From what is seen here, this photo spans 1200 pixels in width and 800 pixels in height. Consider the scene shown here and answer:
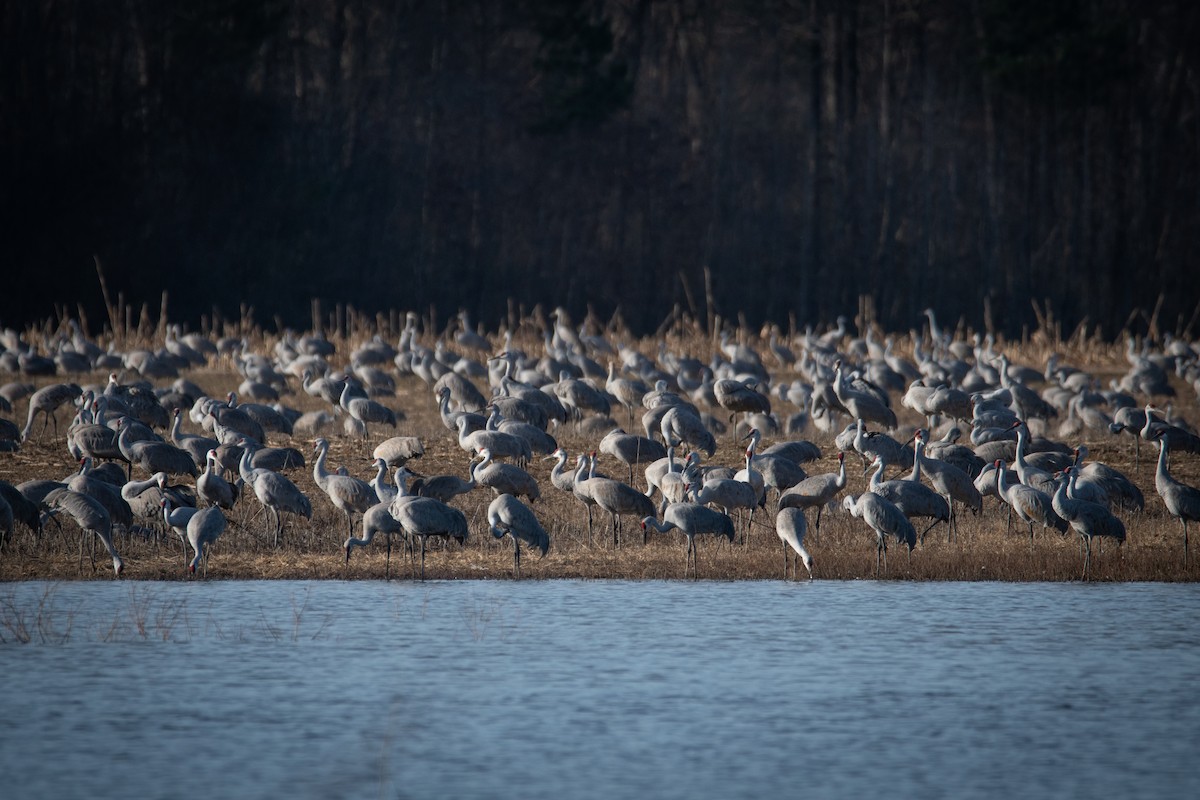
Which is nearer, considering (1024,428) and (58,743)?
(58,743)

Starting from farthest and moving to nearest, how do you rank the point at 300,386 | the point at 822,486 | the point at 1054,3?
the point at 1054,3, the point at 300,386, the point at 822,486

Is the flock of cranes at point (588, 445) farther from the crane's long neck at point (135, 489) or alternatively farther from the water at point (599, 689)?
the water at point (599, 689)

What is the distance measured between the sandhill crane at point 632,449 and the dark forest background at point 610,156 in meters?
26.0

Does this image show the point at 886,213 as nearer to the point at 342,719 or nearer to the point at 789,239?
the point at 789,239

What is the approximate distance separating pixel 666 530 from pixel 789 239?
3670 cm

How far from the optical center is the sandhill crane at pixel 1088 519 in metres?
12.9

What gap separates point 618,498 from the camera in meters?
14.0

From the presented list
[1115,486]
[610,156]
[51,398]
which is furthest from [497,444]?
[610,156]

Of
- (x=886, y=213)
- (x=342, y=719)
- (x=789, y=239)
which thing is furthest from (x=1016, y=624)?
(x=789, y=239)

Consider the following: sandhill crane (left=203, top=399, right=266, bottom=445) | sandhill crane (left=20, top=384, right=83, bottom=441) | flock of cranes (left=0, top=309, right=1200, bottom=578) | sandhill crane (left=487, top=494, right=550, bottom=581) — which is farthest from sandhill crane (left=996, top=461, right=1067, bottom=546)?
sandhill crane (left=20, top=384, right=83, bottom=441)

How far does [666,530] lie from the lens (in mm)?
13586

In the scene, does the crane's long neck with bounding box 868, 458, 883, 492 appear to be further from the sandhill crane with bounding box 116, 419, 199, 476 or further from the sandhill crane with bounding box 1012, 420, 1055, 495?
the sandhill crane with bounding box 116, 419, 199, 476

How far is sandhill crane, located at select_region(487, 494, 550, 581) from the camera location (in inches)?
508

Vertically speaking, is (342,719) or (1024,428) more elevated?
(1024,428)
